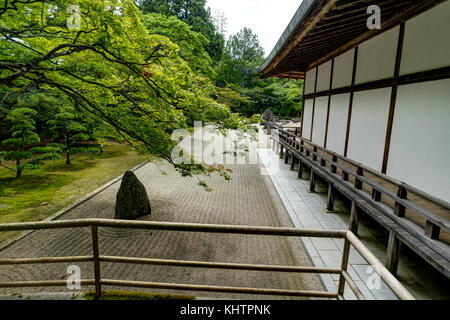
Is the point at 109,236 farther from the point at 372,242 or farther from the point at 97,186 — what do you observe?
the point at 372,242

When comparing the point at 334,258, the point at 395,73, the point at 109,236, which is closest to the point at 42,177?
the point at 109,236

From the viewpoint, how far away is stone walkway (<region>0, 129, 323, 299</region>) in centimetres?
448

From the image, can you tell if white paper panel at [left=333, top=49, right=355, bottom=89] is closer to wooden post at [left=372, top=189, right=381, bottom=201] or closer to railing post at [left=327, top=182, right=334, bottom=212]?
railing post at [left=327, top=182, right=334, bottom=212]

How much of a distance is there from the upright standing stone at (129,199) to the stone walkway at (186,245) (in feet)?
1.71

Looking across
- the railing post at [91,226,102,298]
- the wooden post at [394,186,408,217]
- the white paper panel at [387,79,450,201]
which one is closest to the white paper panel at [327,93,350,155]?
the white paper panel at [387,79,450,201]

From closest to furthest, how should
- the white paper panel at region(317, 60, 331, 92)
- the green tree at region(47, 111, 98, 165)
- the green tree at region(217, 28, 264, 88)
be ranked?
the white paper panel at region(317, 60, 331, 92)
the green tree at region(47, 111, 98, 165)
the green tree at region(217, 28, 264, 88)

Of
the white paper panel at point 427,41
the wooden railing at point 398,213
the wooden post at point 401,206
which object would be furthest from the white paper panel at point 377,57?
the wooden post at point 401,206

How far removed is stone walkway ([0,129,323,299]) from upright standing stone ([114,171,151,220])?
0.52 metres

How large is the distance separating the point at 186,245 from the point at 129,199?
2.28 meters

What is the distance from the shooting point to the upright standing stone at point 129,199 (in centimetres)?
673

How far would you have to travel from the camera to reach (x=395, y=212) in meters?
4.17

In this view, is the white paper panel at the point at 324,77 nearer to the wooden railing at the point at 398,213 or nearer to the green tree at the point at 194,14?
the wooden railing at the point at 398,213

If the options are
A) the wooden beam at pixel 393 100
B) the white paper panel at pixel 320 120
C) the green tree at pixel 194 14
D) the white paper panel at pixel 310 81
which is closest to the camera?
the wooden beam at pixel 393 100
